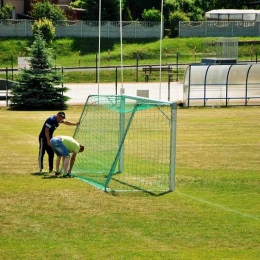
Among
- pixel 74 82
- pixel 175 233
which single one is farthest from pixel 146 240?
pixel 74 82

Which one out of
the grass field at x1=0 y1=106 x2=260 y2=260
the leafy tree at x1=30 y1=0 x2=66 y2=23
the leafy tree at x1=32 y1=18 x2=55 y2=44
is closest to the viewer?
the grass field at x1=0 y1=106 x2=260 y2=260

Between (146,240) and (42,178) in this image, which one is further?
(42,178)

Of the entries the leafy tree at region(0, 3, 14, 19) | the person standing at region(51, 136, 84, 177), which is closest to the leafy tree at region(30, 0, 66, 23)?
the leafy tree at region(0, 3, 14, 19)

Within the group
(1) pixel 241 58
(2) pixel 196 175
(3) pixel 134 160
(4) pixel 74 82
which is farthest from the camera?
(1) pixel 241 58

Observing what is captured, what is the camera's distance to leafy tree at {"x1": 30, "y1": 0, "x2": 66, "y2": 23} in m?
86.9

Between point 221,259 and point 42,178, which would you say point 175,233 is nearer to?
point 221,259

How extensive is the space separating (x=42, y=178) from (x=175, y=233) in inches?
280

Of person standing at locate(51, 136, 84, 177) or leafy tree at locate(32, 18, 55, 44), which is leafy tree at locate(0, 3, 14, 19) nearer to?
leafy tree at locate(32, 18, 55, 44)

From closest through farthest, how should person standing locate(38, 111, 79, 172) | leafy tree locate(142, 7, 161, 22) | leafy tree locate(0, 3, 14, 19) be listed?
1. person standing locate(38, 111, 79, 172)
2. leafy tree locate(0, 3, 14, 19)
3. leafy tree locate(142, 7, 161, 22)

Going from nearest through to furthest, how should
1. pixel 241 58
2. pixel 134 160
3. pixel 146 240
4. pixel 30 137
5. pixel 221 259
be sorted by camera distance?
pixel 221 259 < pixel 146 240 < pixel 134 160 < pixel 30 137 < pixel 241 58

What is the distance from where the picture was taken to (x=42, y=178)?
25.4m

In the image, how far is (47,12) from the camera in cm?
8700

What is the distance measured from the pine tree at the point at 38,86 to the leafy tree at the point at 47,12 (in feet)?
112

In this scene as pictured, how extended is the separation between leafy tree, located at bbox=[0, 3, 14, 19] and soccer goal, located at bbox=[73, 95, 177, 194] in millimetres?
53673
